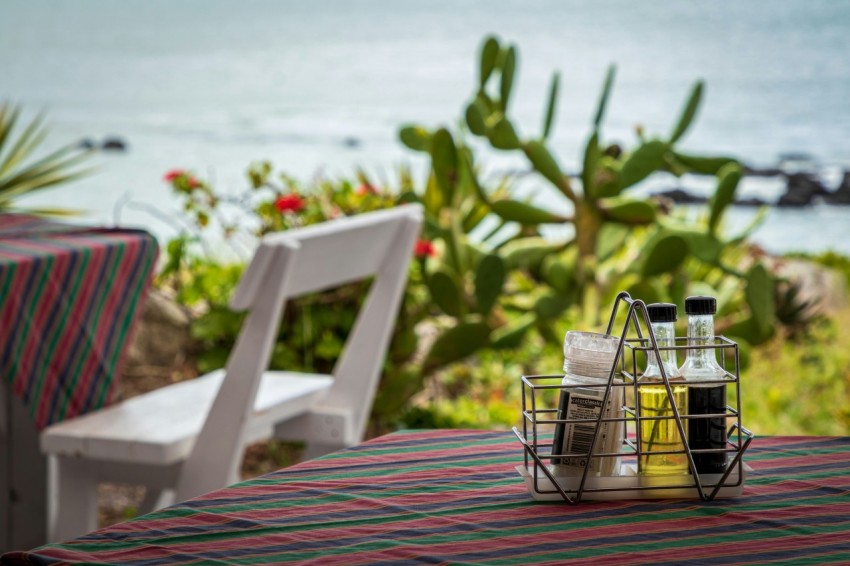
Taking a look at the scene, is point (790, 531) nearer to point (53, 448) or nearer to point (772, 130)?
point (53, 448)

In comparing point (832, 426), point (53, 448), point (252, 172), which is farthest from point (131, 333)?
point (832, 426)

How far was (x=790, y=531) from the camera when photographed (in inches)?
31.3

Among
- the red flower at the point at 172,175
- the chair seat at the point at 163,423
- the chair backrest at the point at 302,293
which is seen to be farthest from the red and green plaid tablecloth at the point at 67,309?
the red flower at the point at 172,175

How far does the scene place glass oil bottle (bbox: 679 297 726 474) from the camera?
876 millimetres

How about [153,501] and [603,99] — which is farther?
[603,99]

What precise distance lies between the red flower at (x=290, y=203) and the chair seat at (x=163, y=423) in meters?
1.04

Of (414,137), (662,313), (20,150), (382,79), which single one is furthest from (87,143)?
(662,313)

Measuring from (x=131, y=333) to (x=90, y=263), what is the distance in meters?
0.22

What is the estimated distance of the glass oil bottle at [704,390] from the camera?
0.88 m

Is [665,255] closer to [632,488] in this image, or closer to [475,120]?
[475,120]

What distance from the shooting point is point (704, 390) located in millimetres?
876

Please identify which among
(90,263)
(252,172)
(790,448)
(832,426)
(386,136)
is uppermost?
(386,136)

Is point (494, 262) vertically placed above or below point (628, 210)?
below

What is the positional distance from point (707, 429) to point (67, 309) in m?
1.55
